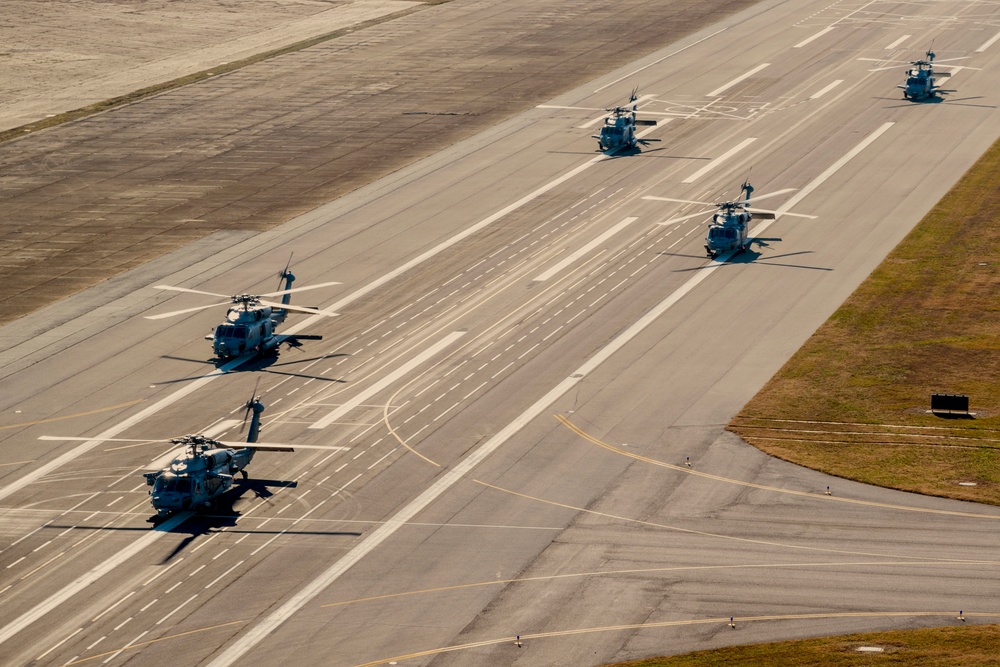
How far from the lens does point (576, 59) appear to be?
194 m

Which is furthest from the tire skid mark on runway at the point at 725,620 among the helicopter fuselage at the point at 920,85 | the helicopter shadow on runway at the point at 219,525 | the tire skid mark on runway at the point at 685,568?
the helicopter fuselage at the point at 920,85

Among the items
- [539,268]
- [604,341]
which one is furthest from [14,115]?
[604,341]

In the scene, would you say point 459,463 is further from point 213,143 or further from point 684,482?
point 213,143

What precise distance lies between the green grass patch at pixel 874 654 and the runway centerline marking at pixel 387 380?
109 feet

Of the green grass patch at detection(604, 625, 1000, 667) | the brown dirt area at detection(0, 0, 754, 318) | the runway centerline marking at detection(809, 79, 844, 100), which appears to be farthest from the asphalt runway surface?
the runway centerline marking at detection(809, 79, 844, 100)

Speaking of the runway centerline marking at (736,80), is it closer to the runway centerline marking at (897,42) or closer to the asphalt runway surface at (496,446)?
the runway centerline marking at (897,42)

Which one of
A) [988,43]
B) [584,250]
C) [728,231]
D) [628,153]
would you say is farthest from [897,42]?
[584,250]

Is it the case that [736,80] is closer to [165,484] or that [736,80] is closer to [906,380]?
[906,380]

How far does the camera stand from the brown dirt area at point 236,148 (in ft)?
426

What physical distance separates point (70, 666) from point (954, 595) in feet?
132

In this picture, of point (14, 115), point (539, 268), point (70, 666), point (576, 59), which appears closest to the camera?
point (70, 666)

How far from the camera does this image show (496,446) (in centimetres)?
8719

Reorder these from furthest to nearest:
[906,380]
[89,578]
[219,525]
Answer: [906,380] → [219,525] → [89,578]

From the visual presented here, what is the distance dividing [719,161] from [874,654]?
8962cm
